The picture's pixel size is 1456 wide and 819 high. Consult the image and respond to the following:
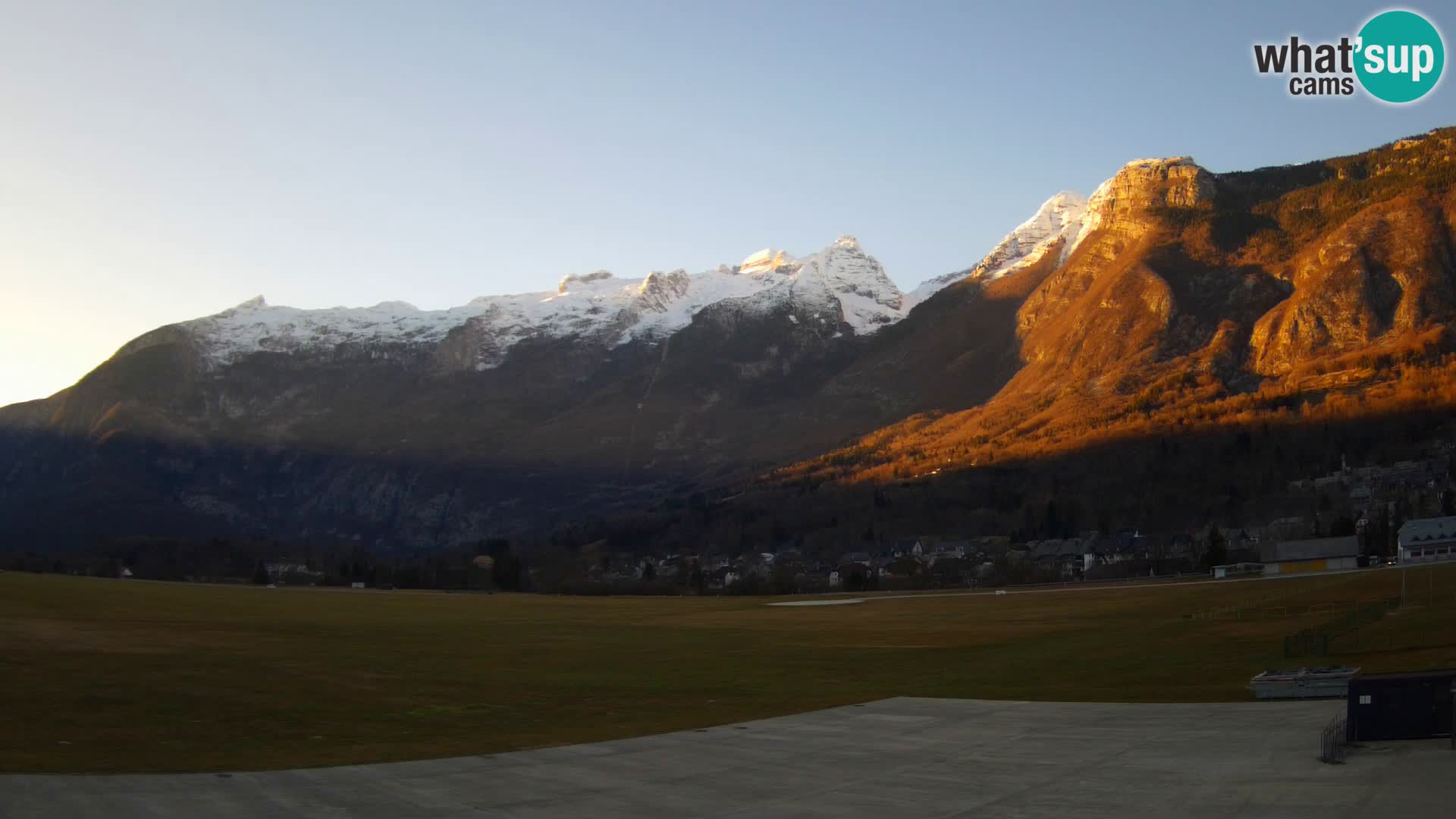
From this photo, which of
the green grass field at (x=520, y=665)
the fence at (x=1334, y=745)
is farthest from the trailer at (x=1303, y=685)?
the fence at (x=1334, y=745)

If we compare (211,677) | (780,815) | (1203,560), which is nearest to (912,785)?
(780,815)

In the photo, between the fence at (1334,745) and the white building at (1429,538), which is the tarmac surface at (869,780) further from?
the white building at (1429,538)

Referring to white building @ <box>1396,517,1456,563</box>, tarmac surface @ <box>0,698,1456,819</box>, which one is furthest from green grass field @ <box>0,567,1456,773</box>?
white building @ <box>1396,517,1456,563</box>

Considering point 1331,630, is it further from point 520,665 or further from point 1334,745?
point 520,665

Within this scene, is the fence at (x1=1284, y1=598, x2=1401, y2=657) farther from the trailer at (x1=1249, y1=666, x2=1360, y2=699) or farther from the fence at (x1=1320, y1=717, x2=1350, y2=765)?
the fence at (x1=1320, y1=717, x2=1350, y2=765)

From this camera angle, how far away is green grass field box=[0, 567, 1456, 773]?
3553cm

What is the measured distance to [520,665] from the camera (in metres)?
59.1

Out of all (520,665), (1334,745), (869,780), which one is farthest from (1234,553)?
(869,780)

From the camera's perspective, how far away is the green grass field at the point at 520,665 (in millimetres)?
35531

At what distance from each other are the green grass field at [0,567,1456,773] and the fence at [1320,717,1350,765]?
1176 centimetres

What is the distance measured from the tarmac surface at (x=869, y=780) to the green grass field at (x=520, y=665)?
2853 mm

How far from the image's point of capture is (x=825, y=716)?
1670 inches

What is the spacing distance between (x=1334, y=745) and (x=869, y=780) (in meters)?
12.1

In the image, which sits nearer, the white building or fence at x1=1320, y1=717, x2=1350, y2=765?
fence at x1=1320, y1=717, x2=1350, y2=765
